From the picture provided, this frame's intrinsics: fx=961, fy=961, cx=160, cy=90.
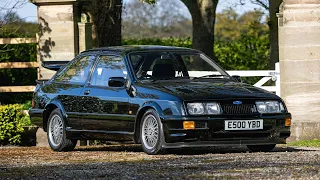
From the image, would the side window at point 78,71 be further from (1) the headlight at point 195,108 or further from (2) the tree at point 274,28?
(2) the tree at point 274,28

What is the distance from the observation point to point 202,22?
26.9 m

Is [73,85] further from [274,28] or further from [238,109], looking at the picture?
[274,28]

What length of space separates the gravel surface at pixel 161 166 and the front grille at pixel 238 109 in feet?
2.10

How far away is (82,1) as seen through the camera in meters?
17.8

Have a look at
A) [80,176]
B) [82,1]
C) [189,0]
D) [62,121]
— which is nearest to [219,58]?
[189,0]

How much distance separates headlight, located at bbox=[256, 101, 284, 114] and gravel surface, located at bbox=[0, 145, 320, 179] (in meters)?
0.80

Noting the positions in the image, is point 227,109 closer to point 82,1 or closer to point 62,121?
point 62,121

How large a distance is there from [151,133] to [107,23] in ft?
28.2

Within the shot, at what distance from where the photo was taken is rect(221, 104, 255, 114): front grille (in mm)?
12055

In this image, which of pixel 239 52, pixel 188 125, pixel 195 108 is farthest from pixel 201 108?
pixel 239 52

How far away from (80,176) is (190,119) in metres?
2.73

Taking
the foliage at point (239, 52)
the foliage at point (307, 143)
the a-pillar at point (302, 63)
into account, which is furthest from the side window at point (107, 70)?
the foliage at point (239, 52)

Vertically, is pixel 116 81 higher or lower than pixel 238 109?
higher

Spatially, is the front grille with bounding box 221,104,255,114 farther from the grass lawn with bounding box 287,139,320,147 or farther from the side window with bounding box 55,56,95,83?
the grass lawn with bounding box 287,139,320,147
